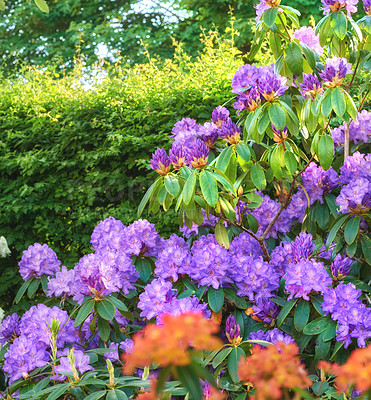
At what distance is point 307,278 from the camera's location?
1.77 m

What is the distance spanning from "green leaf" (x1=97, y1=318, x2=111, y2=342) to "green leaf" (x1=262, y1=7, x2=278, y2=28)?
1.48 metres

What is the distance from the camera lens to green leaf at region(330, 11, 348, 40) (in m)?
2.16

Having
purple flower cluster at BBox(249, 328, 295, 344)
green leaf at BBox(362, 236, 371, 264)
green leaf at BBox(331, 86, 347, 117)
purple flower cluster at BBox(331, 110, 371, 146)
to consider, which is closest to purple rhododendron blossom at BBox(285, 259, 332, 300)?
purple flower cluster at BBox(249, 328, 295, 344)

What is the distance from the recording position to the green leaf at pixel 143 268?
224cm

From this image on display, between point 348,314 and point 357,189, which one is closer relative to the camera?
point 348,314

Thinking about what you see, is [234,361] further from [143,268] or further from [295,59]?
[295,59]

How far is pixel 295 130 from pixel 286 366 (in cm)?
163

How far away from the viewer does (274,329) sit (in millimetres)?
1861

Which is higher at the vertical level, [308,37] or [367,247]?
[308,37]

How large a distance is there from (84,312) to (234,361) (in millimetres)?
598

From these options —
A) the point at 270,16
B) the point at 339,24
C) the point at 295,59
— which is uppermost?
the point at 270,16

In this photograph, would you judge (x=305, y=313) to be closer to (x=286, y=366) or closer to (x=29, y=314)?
(x=29, y=314)

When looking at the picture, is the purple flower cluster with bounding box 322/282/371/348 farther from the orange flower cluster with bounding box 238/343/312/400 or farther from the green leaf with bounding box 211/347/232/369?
the orange flower cluster with bounding box 238/343/312/400

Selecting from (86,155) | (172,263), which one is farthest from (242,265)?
(86,155)
